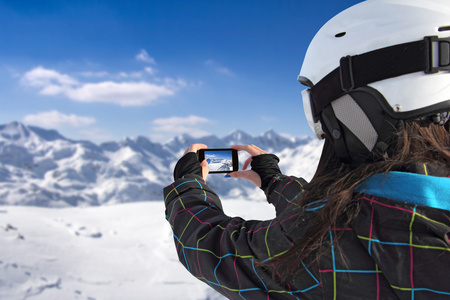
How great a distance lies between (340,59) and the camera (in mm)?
1216

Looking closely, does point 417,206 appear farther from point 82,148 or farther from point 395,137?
point 82,148

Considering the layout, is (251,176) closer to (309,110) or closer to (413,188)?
(309,110)

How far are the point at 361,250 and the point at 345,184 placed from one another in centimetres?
19

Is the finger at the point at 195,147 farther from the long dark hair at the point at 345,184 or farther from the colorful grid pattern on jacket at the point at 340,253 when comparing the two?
the long dark hair at the point at 345,184

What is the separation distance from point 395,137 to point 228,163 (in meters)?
1.02

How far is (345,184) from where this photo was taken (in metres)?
0.94

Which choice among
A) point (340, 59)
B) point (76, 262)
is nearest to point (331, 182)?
point (340, 59)

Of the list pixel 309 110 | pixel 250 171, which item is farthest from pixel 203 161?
pixel 309 110

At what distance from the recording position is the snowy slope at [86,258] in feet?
15.1

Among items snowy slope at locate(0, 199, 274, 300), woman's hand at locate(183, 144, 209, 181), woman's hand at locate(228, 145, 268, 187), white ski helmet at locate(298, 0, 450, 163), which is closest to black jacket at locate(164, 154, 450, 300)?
white ski helmet at locate(298, 0, 450, 163)

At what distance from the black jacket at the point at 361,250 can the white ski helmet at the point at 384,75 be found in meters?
0.29

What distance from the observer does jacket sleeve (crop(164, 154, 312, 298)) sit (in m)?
0.98

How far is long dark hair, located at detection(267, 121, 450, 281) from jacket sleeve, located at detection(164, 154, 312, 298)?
2.1 inches

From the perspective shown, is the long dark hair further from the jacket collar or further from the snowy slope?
the snowy slope
